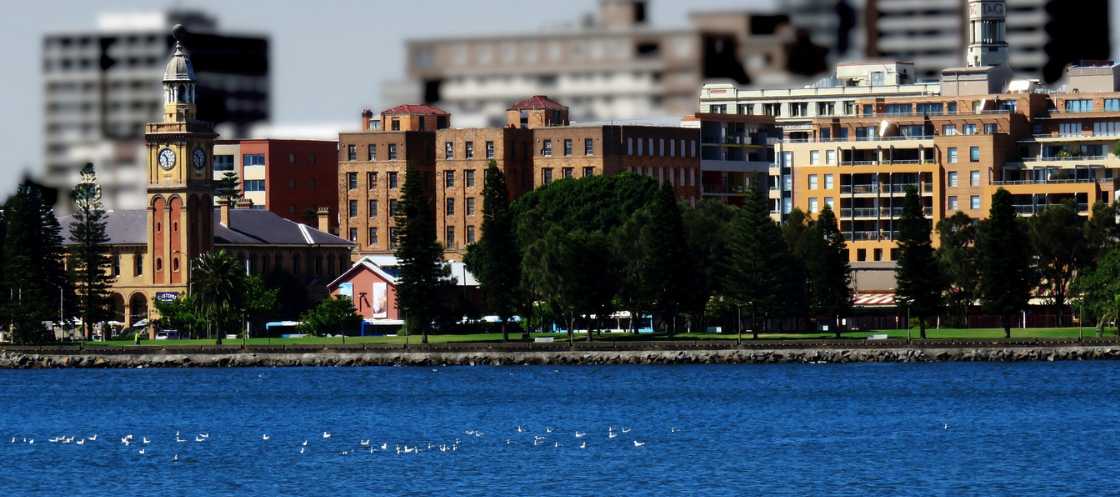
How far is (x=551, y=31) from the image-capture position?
90562mm

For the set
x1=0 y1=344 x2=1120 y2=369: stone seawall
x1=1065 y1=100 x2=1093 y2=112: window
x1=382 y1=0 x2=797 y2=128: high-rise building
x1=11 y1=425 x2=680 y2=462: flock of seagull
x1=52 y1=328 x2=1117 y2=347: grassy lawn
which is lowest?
x1=11 y1=425 x2=680 y2=462: flock of seagull

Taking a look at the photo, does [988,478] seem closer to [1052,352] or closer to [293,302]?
[1052,352]

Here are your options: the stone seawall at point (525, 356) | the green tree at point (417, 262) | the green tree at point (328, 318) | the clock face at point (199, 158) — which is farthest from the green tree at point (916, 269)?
the clock face at point (199, 158)

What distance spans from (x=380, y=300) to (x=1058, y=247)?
54.5 meters

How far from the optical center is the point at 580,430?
9700 cm

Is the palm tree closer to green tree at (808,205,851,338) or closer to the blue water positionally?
the blue water

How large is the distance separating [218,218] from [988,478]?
412 feet

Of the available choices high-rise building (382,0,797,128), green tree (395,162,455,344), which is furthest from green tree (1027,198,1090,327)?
high-rise building (382,0,797,128)

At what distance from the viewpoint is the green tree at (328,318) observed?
169 metres

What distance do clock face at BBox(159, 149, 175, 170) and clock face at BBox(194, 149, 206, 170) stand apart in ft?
6.05

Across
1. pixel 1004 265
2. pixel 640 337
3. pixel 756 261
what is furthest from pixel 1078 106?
pixel 640 337

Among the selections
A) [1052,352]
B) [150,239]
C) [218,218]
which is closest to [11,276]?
[150,239]

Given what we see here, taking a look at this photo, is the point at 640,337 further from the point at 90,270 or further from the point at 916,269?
the point at 90,270

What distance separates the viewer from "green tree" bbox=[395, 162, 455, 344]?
15300 cm
